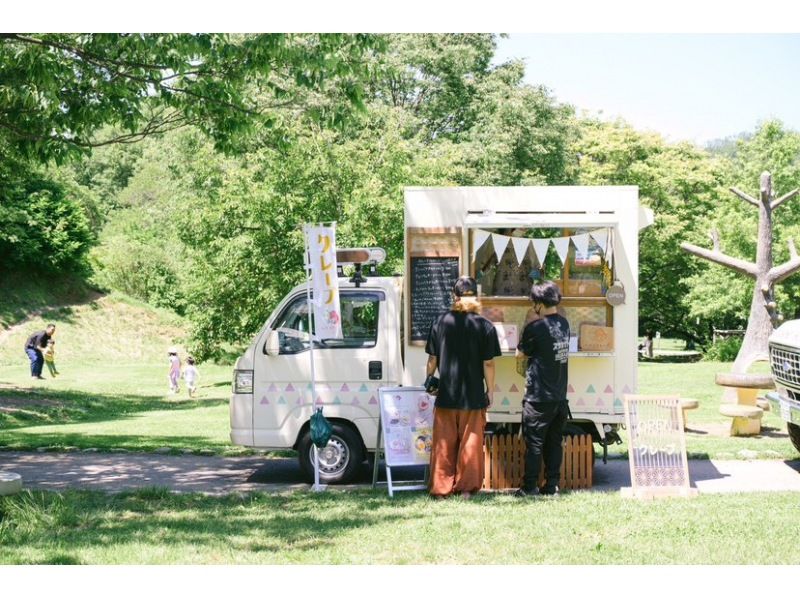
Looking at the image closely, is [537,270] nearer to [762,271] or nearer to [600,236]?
[600,236]

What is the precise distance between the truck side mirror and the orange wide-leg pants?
1944mm

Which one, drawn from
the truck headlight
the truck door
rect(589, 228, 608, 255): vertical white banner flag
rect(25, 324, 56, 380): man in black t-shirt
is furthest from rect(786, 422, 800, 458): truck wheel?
rect(25, 324, 56, 380): man in black t-shirt

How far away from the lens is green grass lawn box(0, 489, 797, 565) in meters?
6.52

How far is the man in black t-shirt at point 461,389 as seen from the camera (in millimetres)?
9164

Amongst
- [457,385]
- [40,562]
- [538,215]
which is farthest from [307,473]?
[40,562]

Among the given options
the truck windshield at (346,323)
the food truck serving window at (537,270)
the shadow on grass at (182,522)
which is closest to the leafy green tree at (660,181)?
the food truck serving window at (537,270)

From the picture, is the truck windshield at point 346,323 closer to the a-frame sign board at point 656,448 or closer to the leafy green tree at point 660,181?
the a-frame sign board at point 656,448

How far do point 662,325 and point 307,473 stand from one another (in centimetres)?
4208

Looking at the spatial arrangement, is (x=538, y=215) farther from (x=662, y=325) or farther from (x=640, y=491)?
(x=662, y=325)

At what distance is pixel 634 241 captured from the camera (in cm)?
974

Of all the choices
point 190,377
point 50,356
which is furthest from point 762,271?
point 50,356

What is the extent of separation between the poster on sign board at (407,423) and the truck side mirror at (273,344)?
49.5 inches

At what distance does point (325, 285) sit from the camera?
973cm

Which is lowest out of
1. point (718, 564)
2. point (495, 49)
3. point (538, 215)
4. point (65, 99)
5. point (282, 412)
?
point (718, 564)
